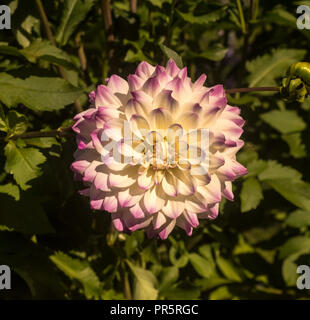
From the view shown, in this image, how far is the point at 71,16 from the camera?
1277mm

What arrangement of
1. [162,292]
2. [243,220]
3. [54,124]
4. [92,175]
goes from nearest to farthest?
[92,175], [54,124], [162,292], [243,220]

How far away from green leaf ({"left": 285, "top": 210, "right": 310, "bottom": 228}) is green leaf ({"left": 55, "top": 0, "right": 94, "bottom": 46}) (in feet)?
3.64

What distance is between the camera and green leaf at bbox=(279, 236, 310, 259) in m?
1.71

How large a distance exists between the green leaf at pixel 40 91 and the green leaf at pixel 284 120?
0.85 metres

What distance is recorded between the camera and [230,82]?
80.8 inches

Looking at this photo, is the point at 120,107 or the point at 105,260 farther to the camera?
the point at 105,260

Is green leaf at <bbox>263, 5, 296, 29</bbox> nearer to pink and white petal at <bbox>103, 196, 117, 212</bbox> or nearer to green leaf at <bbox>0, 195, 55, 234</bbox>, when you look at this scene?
pink and white petal at <bbox>103, 196, 117, 212</bbox>

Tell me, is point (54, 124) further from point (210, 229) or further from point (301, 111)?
point (301, 111)

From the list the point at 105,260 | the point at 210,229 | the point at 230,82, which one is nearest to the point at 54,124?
the point at 105,260

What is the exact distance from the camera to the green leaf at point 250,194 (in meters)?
1.28

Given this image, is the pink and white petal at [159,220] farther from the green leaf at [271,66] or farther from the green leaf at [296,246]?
the green leaf at [296,246]

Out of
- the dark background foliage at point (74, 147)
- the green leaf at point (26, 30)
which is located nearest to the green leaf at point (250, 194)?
the dark background foliage at point (74, 147)
